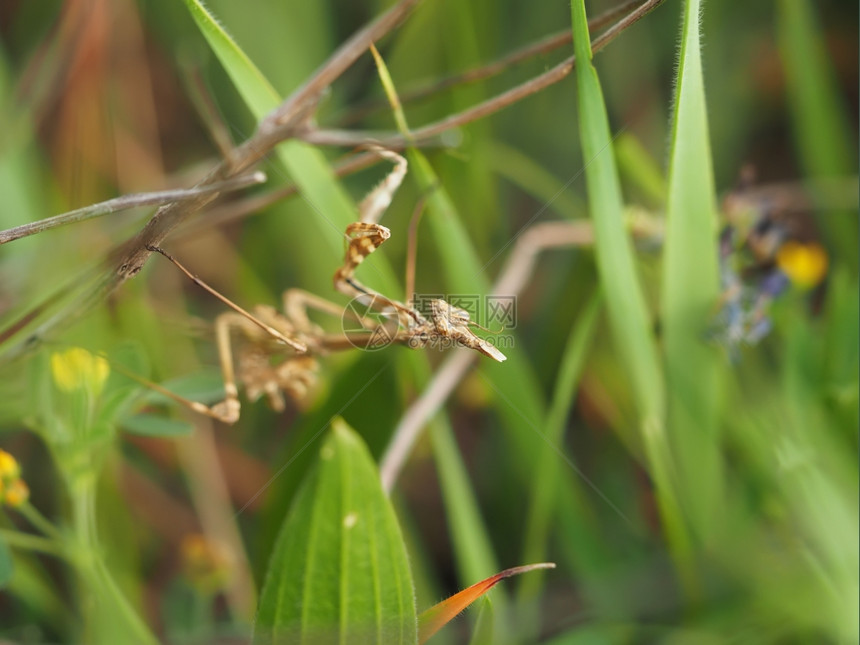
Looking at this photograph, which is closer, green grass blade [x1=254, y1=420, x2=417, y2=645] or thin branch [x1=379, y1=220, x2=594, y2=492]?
green grass blade [x1=254, y1=420, x2=417, y2=645]

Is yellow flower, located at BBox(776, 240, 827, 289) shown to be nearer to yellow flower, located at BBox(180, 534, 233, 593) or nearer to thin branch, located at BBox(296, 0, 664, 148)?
thin branch, located at BBox(296, 0, 664, 148)

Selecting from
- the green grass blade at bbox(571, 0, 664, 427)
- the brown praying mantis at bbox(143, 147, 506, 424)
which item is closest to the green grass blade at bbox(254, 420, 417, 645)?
the brown praying mantis at bbox(143, 147, 506, 424)

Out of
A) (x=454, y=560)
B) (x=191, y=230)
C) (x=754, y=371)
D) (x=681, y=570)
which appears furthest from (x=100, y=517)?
(x=754, y=371)

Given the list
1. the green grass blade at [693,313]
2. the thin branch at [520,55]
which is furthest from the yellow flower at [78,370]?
the green grass blade at [693,313]

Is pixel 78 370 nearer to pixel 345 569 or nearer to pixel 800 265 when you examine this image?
pixel 345 569

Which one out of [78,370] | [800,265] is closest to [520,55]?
[800,265]

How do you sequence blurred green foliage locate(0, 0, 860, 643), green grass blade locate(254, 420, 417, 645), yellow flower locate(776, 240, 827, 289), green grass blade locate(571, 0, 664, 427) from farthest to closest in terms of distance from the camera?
yellow flower locate(776, 240, 827, 289) → blurred green foliage locate(0, 0, 860, 643) → green grass blade locate(571, 0, 664, 427) → green grass blade locate(254, 420, 417, 645)

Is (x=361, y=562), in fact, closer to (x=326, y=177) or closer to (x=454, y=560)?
(x=326, y=177)
